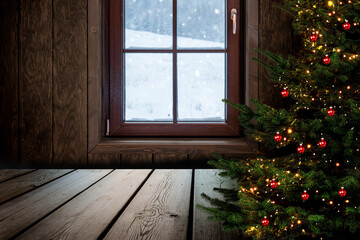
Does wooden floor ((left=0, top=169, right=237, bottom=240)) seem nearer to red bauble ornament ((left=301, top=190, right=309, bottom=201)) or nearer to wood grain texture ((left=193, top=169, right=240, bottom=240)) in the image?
wood grain texture ((left=193, top=169, right=240, bottom=240))

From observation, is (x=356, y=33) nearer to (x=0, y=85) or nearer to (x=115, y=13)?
(x=115, y=13)

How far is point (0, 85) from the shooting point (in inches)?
61.7

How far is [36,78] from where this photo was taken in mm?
1562

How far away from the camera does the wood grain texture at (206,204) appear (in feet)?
2.36

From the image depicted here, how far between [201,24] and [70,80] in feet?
2.88

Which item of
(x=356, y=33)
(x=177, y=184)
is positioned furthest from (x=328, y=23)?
(x=177, y=184)

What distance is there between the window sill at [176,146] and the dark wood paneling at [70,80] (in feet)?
0.46

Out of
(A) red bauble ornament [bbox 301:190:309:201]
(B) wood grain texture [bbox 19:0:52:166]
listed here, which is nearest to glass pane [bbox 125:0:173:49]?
(B) wood grain texture [bbox 19:0:52:166]

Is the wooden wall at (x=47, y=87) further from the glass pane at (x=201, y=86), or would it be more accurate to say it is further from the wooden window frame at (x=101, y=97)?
the glass pane at (x=201, y=86)

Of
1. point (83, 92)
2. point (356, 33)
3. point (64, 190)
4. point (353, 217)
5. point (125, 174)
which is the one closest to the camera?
point (353, 217)

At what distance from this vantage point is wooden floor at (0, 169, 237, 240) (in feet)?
2.40

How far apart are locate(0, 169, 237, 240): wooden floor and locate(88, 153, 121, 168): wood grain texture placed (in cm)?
12

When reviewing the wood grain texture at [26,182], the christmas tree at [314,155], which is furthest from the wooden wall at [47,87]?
the christmas tree at [314,155]

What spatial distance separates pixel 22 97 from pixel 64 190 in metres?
0.77
